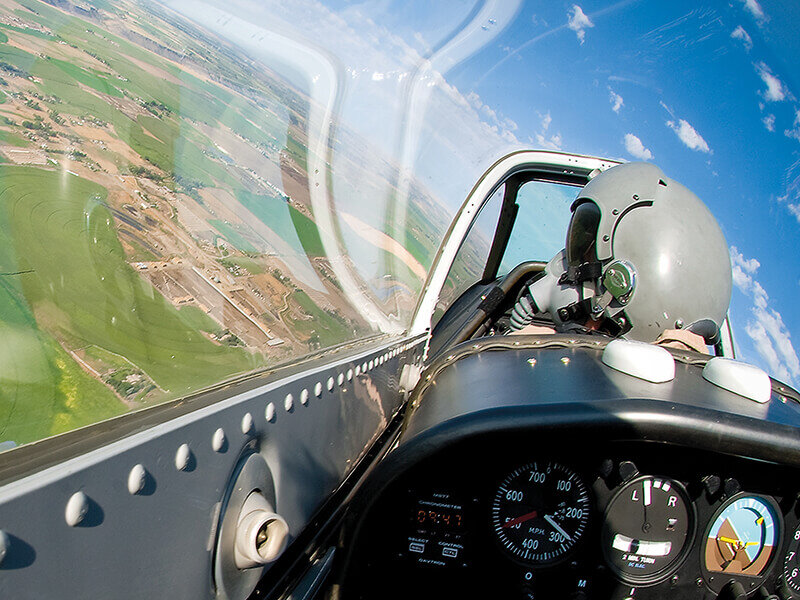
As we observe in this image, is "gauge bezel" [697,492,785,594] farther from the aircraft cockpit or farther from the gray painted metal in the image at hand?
the gray painted metal

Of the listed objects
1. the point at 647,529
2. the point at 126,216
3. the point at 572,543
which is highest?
the point at 126,216

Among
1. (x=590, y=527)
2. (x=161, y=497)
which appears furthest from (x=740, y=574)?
(x=161, y=497)

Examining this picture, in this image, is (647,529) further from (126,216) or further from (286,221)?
(126,216)

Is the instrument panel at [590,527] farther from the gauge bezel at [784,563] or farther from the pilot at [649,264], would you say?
the pilot at [649,264]

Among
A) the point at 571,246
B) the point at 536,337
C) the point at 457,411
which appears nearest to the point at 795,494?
the point at 536,337

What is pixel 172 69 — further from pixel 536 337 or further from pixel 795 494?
pixel 795 494

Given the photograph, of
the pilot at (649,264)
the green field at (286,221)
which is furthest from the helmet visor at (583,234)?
the green field at (286,221)
